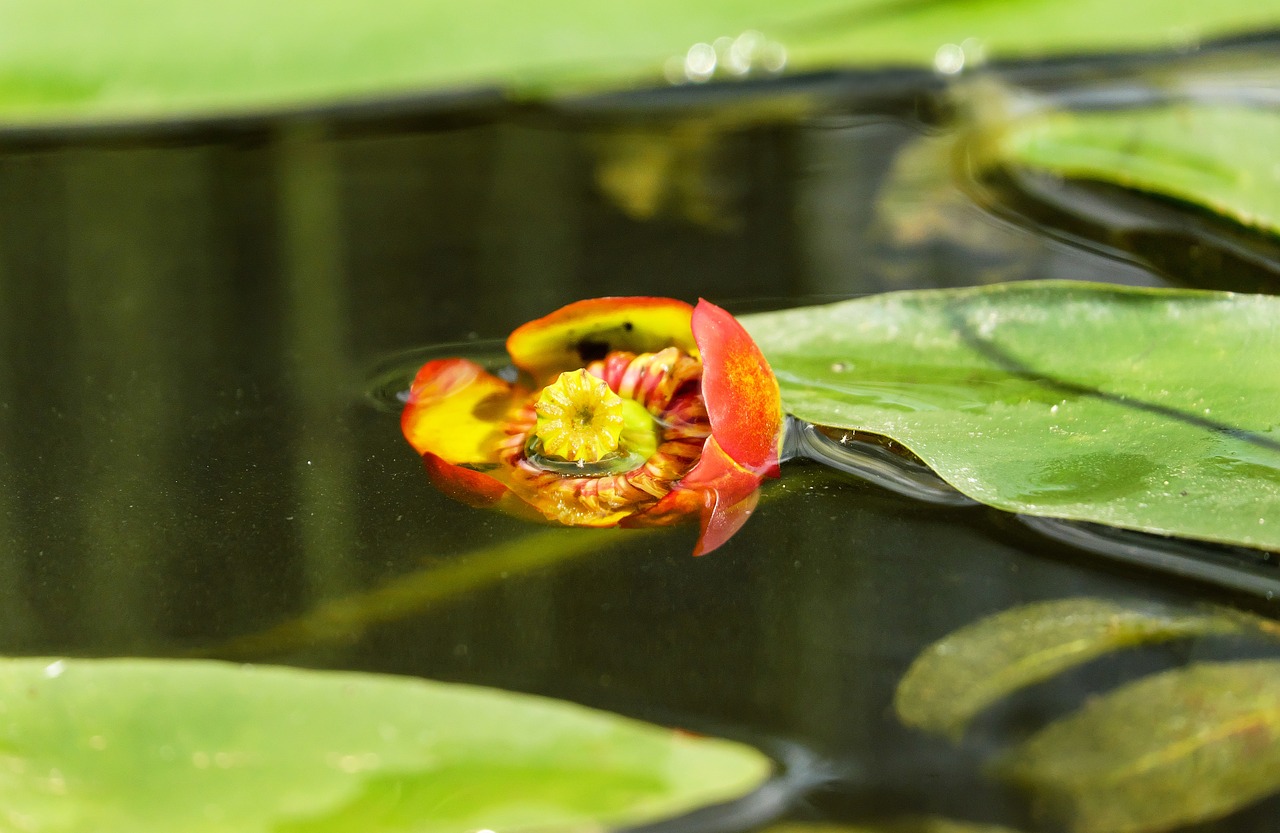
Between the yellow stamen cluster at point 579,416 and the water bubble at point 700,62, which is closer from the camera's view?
the yellow stamen cluster at point 579,416

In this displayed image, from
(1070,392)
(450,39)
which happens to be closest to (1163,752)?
(1070,392)

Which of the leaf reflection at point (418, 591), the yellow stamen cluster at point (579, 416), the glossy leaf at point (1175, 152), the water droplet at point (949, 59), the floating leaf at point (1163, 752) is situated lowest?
the floating leaf at point (1163, 752)

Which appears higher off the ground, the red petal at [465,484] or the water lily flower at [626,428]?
the water lily flower at [626,428]

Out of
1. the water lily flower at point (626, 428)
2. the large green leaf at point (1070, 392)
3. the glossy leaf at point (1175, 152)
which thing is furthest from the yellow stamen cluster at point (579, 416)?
the glossy leaf at point (1175, 152)

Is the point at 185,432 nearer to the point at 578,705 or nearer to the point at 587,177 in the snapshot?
the point at 578,705

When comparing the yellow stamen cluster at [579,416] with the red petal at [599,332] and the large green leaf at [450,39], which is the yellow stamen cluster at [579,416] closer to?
the red petal at [599,332]

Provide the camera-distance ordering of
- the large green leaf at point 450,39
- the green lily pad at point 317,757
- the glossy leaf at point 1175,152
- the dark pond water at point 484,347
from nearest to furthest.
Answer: the green lily pad at point 317,757
the dark pond water at point 484,347
the glossy leaf at point 1175,152
the large green leaf at point 450,39
